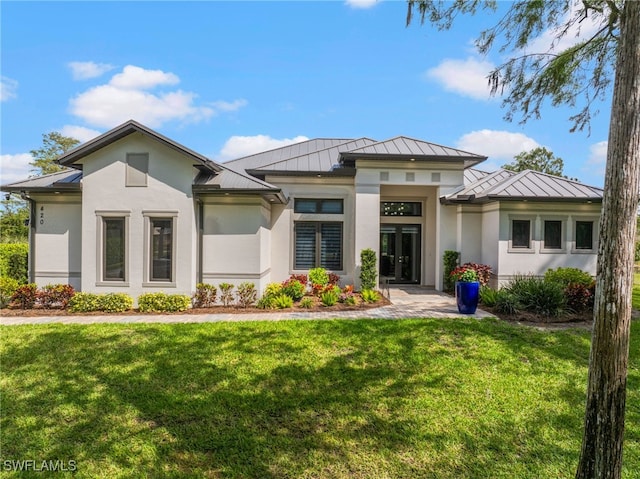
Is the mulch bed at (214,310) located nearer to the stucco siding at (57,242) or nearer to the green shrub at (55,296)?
the green shrub at (55,296)

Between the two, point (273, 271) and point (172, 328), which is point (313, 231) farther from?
point (172, 328)

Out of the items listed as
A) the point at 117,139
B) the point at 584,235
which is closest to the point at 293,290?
the point at 117,139

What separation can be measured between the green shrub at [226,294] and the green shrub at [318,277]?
10.4 ft

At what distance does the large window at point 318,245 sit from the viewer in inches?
538

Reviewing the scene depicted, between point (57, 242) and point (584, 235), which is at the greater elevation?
point (584, 235)

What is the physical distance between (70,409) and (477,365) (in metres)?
6.24

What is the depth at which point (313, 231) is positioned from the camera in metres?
13.7

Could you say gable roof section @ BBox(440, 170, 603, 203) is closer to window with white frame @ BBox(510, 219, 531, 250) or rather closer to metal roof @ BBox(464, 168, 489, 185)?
metal roof @ BBox(464, 168, 489, 185)

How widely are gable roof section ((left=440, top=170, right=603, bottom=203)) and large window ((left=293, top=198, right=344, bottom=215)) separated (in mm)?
4047

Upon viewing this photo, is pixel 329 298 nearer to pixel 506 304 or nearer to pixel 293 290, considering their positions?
pixel 293 290

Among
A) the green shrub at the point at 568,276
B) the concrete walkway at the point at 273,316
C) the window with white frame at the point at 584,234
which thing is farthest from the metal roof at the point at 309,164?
the window with white frame at the point at 584,234

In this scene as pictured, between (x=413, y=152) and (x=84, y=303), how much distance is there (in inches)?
463

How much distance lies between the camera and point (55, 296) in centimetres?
988

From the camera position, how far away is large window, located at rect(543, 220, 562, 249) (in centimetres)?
1214
